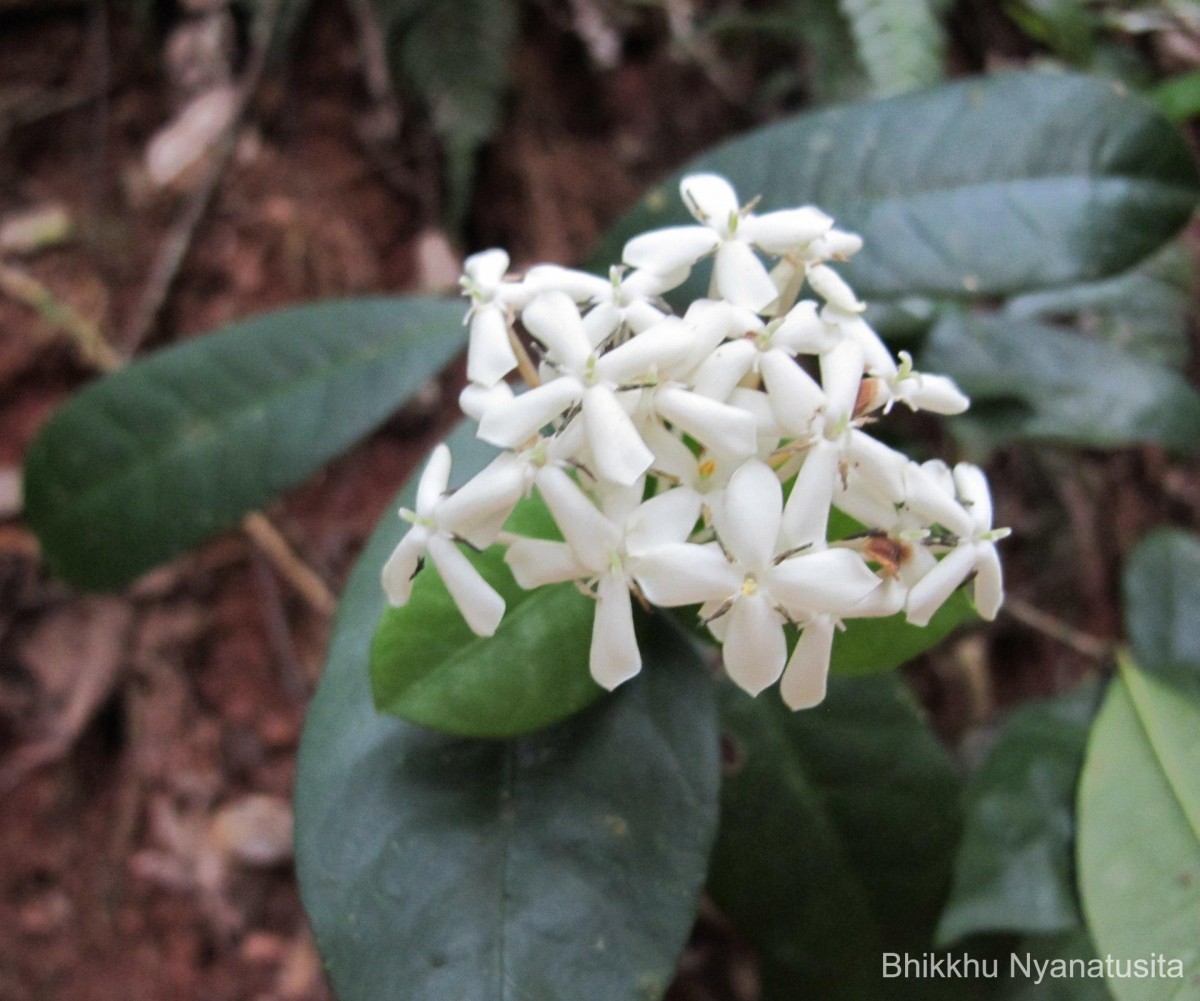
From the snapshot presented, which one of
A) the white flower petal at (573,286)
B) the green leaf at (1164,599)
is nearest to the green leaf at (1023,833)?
the green leaf at (1164,599)

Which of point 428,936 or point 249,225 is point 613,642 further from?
point 249,225

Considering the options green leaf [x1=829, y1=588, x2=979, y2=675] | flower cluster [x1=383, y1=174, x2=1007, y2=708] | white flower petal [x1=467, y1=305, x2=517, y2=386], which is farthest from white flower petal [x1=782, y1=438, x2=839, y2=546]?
white flower petal [x1=467, y1=305, x2=517, y2=386]

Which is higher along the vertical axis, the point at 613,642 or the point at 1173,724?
the point at 613,642

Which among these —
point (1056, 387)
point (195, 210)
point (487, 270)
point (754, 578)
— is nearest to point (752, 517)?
point (754, 578)

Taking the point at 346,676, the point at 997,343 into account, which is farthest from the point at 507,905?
the point at 997,343

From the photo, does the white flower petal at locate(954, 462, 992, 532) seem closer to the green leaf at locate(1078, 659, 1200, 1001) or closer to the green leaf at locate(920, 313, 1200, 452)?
the green leaf at locate(1078, 659, 1200, 1001)

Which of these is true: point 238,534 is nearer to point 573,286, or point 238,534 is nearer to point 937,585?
point 573,286

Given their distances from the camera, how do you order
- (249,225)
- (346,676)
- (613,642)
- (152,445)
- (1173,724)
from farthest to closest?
(249,225), (152,445), (1173,724), (346,676), (613,642)

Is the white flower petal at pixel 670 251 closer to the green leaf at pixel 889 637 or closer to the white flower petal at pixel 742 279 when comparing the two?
the white flower petal at pixel 742 279
